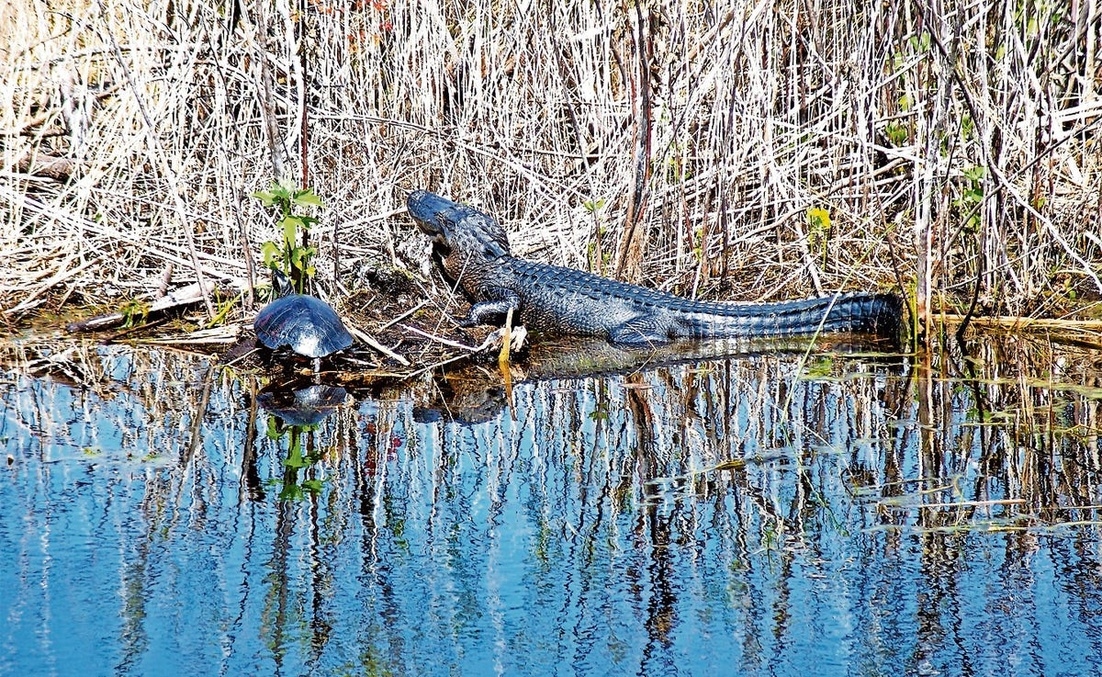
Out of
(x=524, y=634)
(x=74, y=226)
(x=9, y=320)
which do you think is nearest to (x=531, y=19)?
(x=74, y=226)

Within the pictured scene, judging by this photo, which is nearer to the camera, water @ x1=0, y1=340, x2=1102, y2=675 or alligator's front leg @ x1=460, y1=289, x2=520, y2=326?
water @ x1=0, y1=340, x2=1102, y2=675

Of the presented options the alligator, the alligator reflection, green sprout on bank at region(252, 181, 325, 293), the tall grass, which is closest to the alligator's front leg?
the alligator

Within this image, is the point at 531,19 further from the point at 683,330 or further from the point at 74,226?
the point at 74,226

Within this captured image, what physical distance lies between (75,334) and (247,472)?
2.56m

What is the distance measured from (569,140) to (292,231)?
233 centimetres

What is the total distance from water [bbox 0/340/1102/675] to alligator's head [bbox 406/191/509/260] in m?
1.96

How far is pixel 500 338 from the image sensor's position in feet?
18.6

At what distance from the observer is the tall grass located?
20.4 feet

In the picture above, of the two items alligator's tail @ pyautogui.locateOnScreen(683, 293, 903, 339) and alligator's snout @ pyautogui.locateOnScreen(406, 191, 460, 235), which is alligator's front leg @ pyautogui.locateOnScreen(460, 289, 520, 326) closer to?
alligator's snout @ pyautogui.locateOnScreen(406, 191, 460, 235)

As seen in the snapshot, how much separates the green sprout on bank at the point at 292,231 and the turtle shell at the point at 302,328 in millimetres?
366

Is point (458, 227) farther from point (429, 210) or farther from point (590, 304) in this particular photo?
point (590, 304)

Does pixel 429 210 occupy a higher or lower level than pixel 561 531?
higher

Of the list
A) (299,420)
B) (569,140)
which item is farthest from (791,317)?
(299,420)

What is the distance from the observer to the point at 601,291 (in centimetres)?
622
